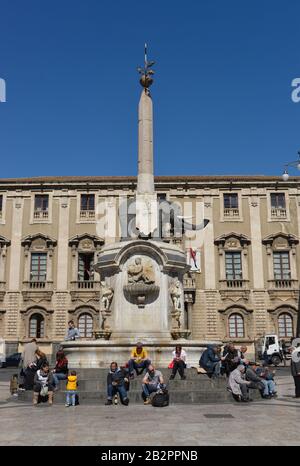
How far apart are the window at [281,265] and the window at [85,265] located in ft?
44.6

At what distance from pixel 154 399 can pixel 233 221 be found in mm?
29566

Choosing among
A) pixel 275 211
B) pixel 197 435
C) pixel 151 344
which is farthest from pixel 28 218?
pixel 197 435

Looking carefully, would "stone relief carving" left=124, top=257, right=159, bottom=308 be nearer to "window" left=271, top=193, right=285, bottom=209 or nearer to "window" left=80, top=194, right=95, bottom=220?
"window" left=80, top=194, right=95, bottom=220

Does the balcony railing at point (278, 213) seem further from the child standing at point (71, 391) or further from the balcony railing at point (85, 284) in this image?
the child standing at point (71, 391)

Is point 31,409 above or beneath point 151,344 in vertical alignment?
beneath

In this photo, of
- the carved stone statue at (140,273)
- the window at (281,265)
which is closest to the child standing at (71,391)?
the carved stone statue at (140,273)

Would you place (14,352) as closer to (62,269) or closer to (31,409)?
(62,269)

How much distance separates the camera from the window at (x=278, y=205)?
40.4 metres

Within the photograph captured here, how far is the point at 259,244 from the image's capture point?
39.8 metres

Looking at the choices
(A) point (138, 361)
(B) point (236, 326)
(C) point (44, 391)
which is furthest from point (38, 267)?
(C) point (44, 391)

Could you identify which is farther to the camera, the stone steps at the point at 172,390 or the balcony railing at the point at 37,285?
the balcony railing at the point at 37,285

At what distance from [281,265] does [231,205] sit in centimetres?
585
